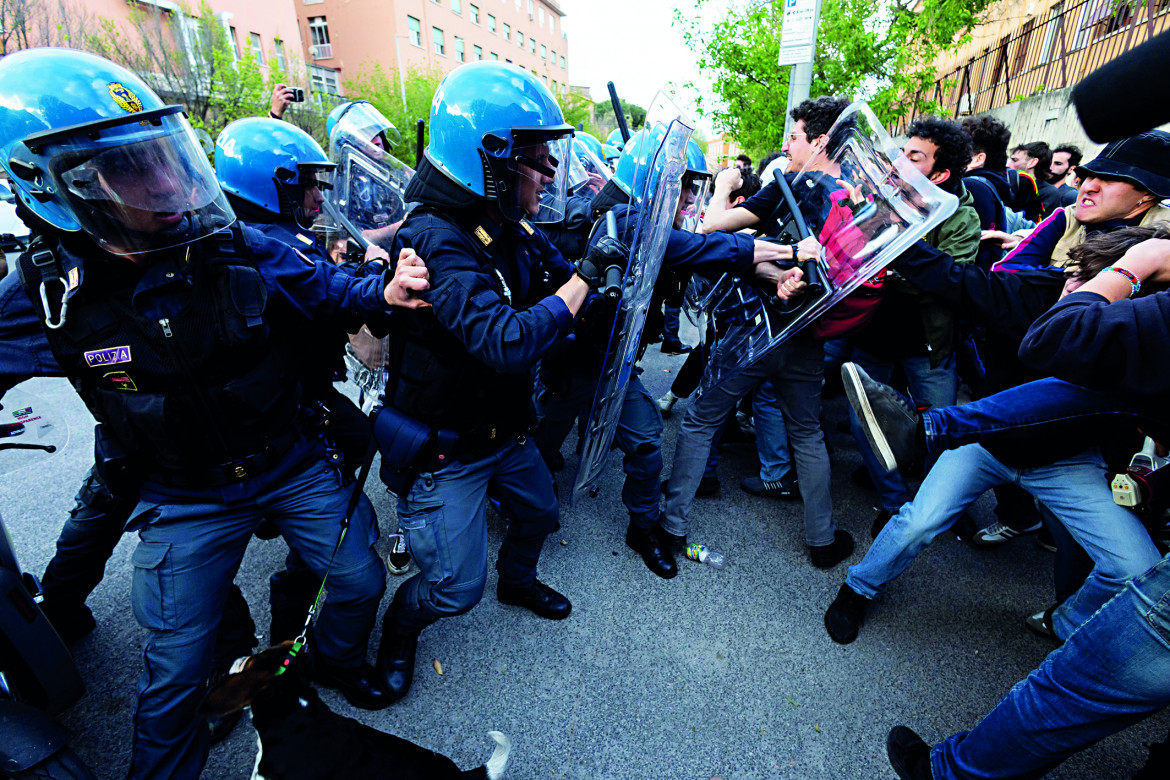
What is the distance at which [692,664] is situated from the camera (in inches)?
87.6

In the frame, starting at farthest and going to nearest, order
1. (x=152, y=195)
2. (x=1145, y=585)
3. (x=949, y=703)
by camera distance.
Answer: (x=949, y=703) < (x=152, y=195) < (x=1145, y=585)

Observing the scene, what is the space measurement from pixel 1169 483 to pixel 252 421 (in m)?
2.62

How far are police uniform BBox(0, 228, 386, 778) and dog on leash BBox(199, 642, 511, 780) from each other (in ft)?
1.54

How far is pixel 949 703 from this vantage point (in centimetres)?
205

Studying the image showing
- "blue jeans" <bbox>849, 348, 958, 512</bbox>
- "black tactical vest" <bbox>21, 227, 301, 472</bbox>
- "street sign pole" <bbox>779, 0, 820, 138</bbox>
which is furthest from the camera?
"street sign pole" <bbox>779, 0, 820, 138</bbox>

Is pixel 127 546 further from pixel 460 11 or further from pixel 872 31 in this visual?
pixel 460 11

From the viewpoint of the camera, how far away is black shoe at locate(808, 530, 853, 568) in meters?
2.74

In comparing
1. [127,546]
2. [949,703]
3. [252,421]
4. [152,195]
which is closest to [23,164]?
[152,195]

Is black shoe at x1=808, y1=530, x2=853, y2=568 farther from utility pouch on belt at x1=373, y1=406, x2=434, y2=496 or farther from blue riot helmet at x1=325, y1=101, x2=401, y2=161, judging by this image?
blue riot helmet at x1=325, y1=101, x2=401, y2=161

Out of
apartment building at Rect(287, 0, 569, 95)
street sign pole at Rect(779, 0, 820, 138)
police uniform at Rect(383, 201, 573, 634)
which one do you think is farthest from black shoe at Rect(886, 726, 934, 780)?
apartment building at Rect(287, 0, 569, 95)

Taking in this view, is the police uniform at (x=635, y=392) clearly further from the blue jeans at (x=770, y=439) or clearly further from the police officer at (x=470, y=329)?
the blue jeans at (x=770, y=439)

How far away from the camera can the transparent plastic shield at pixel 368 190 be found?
138 inches

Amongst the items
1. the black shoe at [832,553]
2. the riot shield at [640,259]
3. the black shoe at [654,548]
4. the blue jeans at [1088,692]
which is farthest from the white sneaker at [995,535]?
the riot shield at [640,259]

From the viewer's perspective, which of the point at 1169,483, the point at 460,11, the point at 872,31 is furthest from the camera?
the point at 460,11
